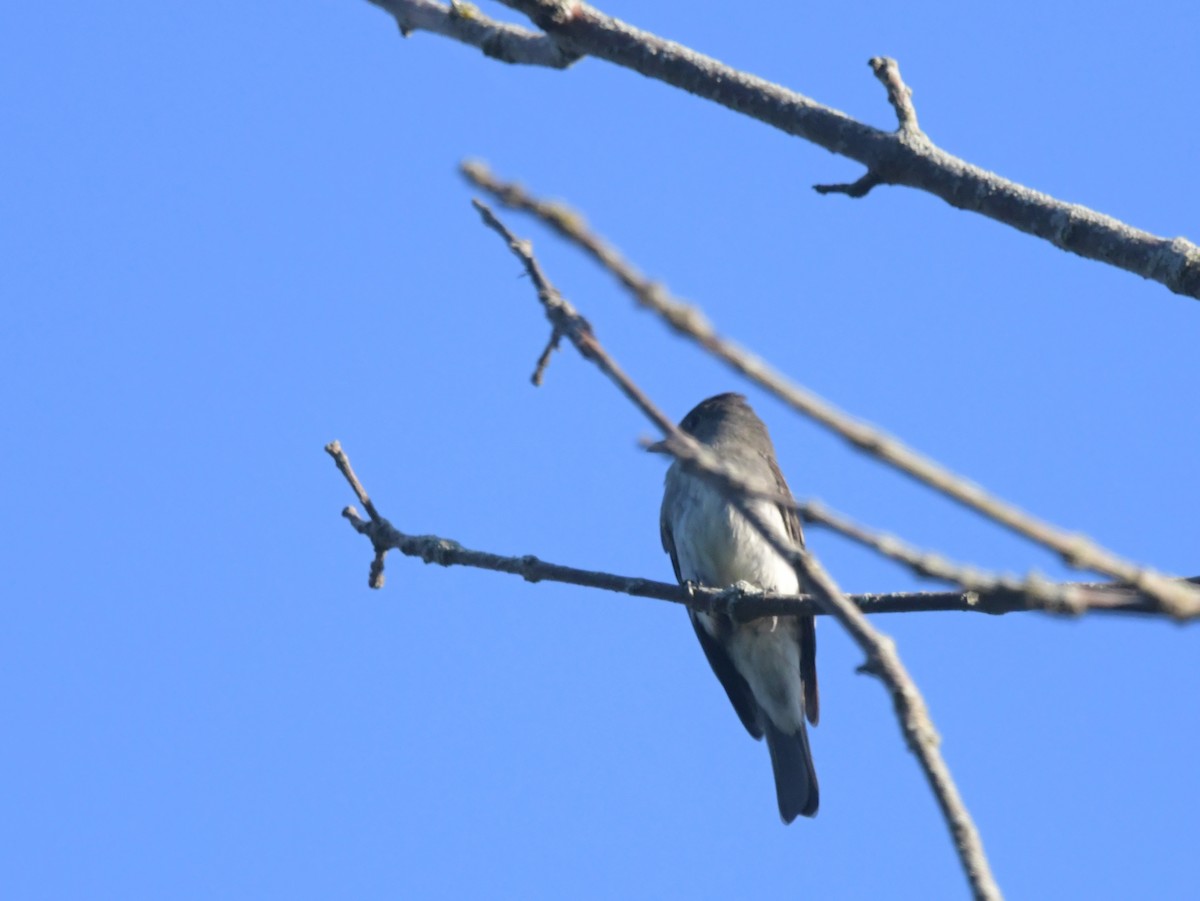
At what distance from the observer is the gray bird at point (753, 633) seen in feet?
29.8

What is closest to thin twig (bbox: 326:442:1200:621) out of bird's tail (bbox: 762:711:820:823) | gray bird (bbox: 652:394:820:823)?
gray bird (bbox: 652:394:820:823)

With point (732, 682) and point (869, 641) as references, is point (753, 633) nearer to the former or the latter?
point (732, 682)

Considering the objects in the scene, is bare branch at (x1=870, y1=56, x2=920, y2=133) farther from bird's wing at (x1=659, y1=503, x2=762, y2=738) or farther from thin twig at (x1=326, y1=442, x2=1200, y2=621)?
bird's wing at (x1=659, y1=503, x2=762, y2=738)

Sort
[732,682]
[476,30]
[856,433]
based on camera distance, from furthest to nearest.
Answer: [732,682] → [476,30] → [856,433]

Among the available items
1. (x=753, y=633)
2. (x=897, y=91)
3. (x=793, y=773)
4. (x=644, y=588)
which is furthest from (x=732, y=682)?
(x=897, y=91)

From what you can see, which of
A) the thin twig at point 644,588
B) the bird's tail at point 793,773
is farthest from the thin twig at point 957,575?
the bird's tail at point 793,773

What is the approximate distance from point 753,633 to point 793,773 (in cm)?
92

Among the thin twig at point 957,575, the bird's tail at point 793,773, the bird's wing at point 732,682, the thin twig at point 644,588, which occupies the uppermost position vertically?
the bird's wing at point 732,682

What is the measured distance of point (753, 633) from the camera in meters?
9.48

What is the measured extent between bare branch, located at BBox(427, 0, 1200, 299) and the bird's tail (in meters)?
6.50

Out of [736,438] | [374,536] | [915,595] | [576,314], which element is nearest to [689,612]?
[736,438]

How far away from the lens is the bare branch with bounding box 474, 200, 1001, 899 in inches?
71.9

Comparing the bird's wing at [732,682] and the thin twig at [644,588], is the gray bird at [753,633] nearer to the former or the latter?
the bird's wing at [732,682]

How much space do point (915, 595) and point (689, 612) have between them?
5613 millimetres
